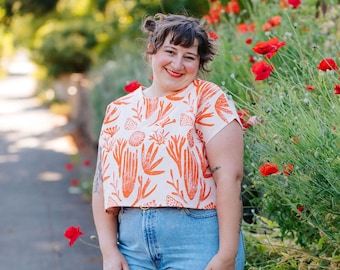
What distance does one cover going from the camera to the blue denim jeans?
284 centimetres

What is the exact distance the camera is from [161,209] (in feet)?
9.43

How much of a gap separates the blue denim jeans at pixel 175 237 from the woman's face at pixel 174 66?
479 mm

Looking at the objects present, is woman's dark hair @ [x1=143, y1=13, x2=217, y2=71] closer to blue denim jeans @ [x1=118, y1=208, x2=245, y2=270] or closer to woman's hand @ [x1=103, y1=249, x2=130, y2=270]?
blue denim jeans @ [x1=118, y1=208, x2=245, y2=270]

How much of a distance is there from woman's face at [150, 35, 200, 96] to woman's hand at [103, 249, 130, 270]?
634mm

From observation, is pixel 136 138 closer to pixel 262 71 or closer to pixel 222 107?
pixel 222 107

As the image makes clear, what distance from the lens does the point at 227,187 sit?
2844 mm

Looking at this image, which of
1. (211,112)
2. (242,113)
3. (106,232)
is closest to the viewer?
(211,112)

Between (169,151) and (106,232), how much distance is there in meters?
0.43

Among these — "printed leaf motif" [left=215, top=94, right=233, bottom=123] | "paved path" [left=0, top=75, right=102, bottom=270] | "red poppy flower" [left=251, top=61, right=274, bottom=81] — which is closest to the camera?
"printed leaf motif" [left=215, top=94, right=233, bottom=123]

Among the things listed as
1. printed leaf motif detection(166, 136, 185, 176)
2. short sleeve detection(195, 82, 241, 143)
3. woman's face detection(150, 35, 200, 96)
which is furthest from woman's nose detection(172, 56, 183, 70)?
printed leaf motif detection(166, 136, 185, 176)

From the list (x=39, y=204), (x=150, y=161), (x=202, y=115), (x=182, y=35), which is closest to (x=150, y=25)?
(x=182, y=35)

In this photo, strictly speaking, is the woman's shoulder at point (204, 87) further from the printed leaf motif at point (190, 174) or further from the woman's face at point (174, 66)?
the printed leaf motif at point (190, 174)

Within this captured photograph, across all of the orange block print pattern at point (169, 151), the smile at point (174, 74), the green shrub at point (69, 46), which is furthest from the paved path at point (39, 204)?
the smile at point (174, 74)

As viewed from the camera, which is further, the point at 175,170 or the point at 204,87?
the point at 204,87
